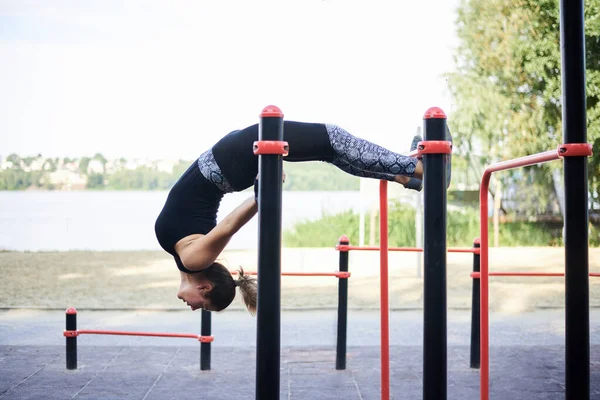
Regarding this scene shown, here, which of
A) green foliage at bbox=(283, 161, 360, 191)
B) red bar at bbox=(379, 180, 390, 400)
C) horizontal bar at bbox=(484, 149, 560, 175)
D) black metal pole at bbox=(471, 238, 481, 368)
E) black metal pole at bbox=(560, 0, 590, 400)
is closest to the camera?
black metal pole at bbox=(560, 0, 590, 400)

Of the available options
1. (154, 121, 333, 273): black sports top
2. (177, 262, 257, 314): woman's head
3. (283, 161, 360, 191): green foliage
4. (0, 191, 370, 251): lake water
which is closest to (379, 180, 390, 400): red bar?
(154, 121, 333, 273): black sports top

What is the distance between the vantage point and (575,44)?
2098mm

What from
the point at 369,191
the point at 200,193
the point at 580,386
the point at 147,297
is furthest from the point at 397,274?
the point at 580,386

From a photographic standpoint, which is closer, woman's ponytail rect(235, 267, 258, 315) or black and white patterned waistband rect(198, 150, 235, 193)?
black and white patterned waistband rect(198, 150, 235, 193)

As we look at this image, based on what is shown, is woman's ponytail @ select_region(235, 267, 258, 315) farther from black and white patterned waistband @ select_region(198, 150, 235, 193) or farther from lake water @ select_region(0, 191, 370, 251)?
lake water @ select_region(0, 191, 370, 251)

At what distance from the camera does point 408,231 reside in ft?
42.7

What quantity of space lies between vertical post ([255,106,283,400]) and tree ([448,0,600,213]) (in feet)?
36.7

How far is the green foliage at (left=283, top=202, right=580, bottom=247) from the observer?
1318cm

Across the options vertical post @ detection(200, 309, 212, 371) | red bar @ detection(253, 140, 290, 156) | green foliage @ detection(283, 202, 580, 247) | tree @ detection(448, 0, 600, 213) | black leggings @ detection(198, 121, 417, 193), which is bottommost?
vertical post @ detection(200, 309, 212, 371)

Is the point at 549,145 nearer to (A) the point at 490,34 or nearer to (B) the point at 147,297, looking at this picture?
(A) the point at 490,34

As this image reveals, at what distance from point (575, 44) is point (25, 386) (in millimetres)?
3505

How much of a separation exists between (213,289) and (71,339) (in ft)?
5.25

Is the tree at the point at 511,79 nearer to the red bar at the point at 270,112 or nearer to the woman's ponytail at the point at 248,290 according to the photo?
the woman's ponytail at the point at 248,290

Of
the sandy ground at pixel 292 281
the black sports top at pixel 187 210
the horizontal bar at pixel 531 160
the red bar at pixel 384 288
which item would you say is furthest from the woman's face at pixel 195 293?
the sandy ground at pixel 292 281
